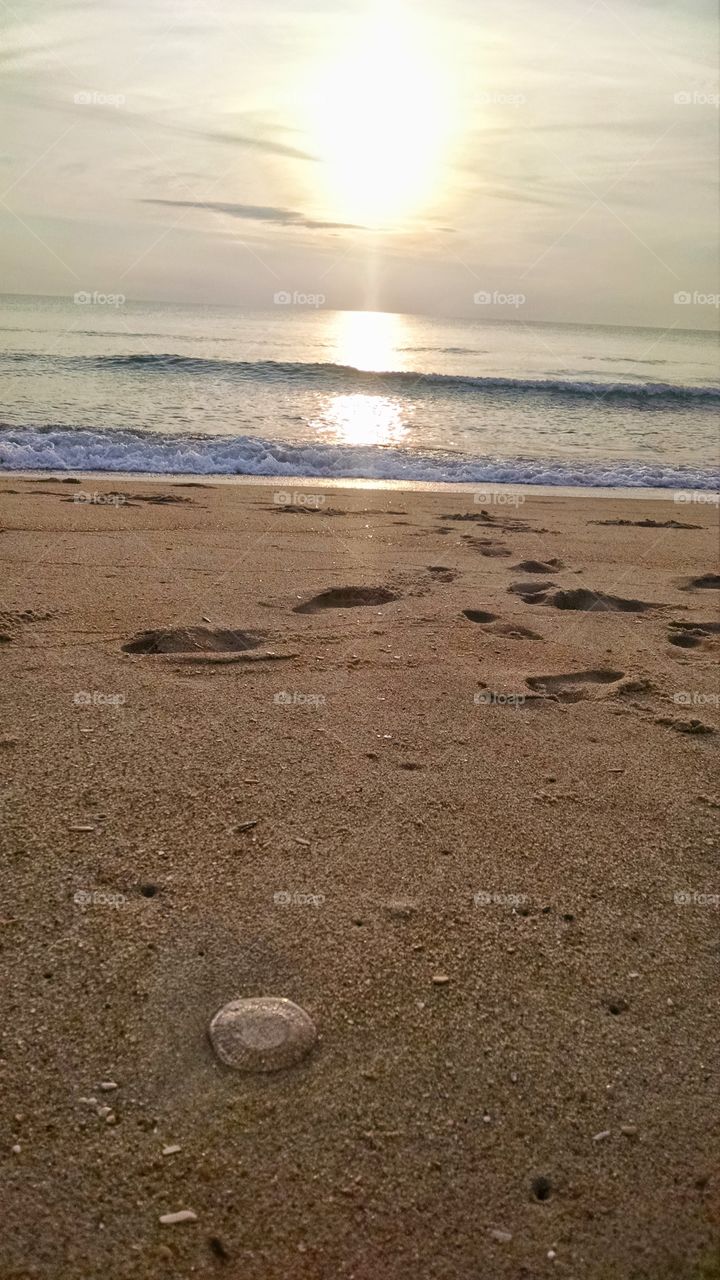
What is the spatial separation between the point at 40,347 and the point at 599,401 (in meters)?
13.0

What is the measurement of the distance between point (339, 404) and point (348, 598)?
13440mm

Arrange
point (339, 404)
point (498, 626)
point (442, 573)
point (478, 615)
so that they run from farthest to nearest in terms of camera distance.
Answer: point (339, 404), point (442, 573), point (478, 615), point (498, 626)

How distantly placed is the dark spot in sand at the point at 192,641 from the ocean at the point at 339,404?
6.81 metres

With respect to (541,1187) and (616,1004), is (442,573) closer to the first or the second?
(616,1004)

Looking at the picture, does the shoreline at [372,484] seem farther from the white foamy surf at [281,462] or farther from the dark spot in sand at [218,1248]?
the dark spot in sand at [218,1248]

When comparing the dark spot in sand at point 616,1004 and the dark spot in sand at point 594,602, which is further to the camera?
the dark spot in sand at point 594,602

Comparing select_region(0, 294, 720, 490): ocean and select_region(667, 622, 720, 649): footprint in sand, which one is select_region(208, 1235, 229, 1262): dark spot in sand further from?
select_region(0, 294, 720, 490): ocean

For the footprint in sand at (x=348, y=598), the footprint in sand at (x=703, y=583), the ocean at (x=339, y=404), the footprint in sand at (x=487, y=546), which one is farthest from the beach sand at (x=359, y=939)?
Result: the ocean at (x=339, y=404)

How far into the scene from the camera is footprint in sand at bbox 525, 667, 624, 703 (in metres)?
3.86

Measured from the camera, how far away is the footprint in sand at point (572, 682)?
152 inches

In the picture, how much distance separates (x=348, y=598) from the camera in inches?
197

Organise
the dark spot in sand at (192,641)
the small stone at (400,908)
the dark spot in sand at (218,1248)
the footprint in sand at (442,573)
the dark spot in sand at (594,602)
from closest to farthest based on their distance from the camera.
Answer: the dark spot in sand at (218,1248)
the small stone at (400,908)
the dark spot in sand at (192,641)
the dark spot in sand at (594,602)
the footprint in sand at (442,573)

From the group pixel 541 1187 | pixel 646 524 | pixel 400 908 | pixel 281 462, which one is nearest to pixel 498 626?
pixel 400 908

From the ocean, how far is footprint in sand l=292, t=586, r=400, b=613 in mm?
6113
